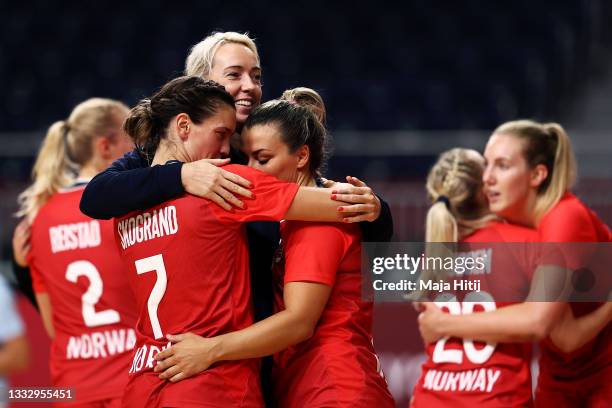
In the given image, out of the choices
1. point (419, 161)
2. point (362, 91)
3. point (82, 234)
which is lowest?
point (82, 234)

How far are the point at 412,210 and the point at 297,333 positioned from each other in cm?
509

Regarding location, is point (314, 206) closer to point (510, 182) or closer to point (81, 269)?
point (510, 182)

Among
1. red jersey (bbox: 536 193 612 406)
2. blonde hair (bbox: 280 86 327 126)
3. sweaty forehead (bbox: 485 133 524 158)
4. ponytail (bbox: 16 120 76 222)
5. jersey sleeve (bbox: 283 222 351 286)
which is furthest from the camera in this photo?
ponytail (bbox: 16 120 76 222)

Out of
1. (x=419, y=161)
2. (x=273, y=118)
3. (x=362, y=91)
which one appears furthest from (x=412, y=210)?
(x=273, y=118)

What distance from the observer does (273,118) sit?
134 inches

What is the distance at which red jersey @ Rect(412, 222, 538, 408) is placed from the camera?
12.6 ft

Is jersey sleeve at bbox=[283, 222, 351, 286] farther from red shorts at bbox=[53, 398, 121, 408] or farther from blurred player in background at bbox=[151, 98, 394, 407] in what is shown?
red shorts at bbox=[53, 398, 121, 408]

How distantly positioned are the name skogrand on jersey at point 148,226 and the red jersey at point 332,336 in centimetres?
43

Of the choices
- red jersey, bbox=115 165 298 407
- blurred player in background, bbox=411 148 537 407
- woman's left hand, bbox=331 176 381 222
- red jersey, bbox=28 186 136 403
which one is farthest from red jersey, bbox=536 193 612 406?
red jersey, bbox=28 186 136 403

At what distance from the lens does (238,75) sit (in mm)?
4125

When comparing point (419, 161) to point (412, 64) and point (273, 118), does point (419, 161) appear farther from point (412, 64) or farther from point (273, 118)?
point (273, 118)

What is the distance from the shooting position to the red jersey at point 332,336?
3.22 meters

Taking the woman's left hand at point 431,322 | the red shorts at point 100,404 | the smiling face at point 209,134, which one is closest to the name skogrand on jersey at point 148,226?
the smiling face at point 209,134

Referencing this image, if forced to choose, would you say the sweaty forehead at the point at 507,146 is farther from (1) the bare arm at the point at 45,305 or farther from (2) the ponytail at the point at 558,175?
(1) the bare arm at the point at 45,305
